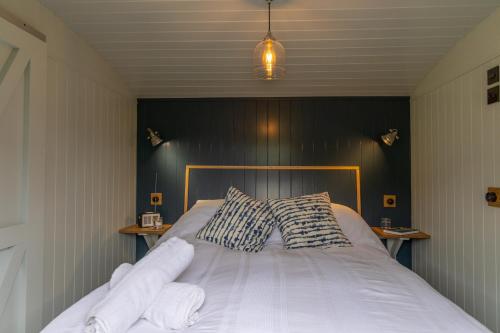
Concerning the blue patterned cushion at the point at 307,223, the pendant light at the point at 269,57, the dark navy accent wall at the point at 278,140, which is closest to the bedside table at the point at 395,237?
the dark navy accent wall at the point at 278,140

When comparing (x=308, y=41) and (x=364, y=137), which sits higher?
(x=308, y=41)

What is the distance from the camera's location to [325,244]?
2.10 m

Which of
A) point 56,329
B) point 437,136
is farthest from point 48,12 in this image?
point 437,136

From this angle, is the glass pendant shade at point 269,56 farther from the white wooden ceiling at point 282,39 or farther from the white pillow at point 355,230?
the white pillow at point 355,230

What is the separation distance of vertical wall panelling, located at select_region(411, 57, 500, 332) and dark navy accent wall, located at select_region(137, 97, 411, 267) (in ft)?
0.55

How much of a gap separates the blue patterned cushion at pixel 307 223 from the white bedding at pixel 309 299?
0.29 m

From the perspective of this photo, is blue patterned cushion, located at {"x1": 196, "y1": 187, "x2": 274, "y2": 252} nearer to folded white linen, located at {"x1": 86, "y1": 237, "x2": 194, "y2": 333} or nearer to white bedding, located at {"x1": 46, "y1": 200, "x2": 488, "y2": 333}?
white bedding, located at {"x1": 46, "y1": 200, "x2": 488, "y2": 333}

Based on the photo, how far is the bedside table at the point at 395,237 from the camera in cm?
251

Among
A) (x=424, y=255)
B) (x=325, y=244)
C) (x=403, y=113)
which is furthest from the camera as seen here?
(x=403, y=113)

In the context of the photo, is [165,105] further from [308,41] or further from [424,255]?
[424,255]

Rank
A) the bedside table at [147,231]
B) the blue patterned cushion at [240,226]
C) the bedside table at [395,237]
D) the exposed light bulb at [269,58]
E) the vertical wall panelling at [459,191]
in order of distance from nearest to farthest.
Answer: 1. the exposed light bulb at [269,58]
2. the vertical wall panelling at [459,191]
3. the blue patterned cushion at [240,226]
4. the bedside table at [395,237]
5. the bedside table at [147,231]

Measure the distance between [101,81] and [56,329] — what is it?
190 cm

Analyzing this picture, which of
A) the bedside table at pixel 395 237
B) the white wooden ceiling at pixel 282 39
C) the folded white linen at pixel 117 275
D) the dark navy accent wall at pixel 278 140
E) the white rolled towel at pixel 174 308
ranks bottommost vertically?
the bedside table at pixel 395 237

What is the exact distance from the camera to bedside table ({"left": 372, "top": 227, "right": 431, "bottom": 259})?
2510 millimetres
